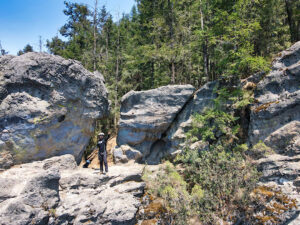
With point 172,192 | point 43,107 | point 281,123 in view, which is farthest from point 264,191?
point 43,107

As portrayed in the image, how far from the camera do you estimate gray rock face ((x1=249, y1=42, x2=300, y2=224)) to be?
24.7ft

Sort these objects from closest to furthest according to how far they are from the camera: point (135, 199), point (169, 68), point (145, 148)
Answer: point (135, 199), point (145, 148), point (169, 68)

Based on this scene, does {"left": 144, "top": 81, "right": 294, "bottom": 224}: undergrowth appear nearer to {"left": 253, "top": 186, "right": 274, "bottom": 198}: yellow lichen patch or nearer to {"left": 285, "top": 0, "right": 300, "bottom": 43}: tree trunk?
{"left": 253, "top": 186, "right": 274, "bottom": 198}: yellow lichen patch

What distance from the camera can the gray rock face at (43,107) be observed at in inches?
367

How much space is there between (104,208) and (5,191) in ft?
12.1

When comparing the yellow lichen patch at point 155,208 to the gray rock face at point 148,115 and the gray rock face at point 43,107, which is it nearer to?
the gray rock face at point 148,115

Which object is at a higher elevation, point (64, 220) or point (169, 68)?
point (169, 68)

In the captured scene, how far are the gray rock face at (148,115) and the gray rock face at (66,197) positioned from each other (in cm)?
407

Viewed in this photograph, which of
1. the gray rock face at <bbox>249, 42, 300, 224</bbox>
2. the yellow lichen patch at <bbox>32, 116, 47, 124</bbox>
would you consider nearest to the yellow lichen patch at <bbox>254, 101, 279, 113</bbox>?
the gray rock face at <bbox>249, 42, 300, 224</bbox>

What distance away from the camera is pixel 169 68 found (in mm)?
18500

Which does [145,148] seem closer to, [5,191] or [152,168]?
[152,168]

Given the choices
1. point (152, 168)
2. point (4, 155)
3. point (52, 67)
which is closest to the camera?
point (4, 155)

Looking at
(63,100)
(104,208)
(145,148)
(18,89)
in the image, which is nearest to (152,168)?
(145,148)

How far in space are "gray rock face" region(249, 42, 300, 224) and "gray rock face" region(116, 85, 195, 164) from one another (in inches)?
182
